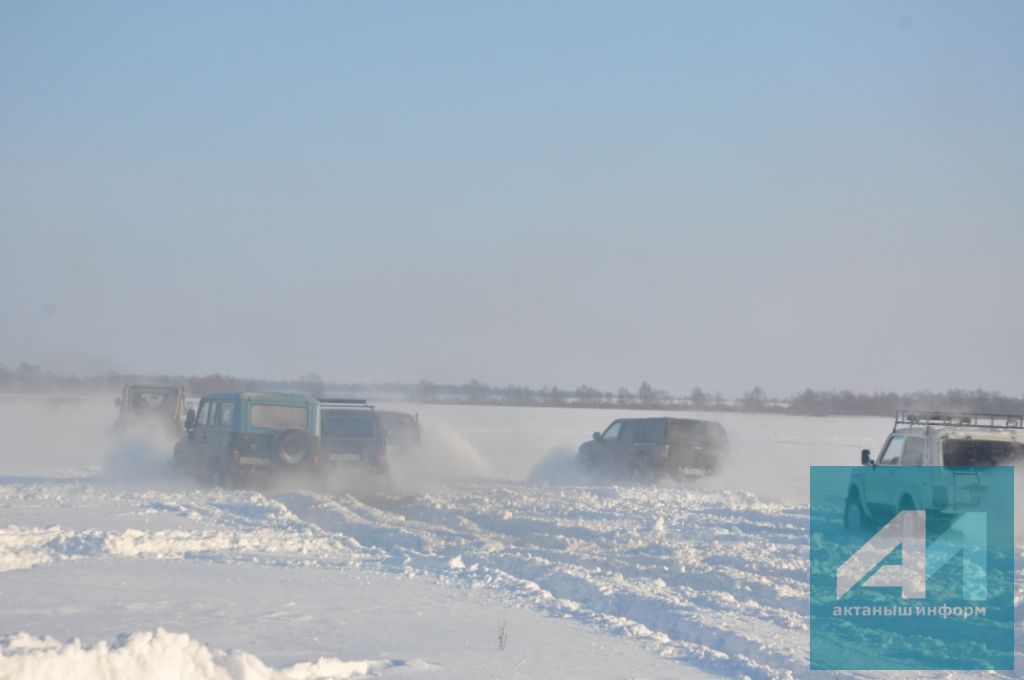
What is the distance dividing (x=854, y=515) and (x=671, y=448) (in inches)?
297

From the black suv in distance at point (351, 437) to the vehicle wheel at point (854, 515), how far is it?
30.0 ft

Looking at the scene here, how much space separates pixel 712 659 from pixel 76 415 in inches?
1842

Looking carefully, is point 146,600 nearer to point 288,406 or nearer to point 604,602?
point 604,602

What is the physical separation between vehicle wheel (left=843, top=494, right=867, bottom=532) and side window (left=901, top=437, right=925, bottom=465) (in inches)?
46.9

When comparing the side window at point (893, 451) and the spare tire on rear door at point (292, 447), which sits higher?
the side window at point (893, 451)

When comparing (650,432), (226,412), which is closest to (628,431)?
(650,432)

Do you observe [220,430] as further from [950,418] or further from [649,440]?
[950,418]

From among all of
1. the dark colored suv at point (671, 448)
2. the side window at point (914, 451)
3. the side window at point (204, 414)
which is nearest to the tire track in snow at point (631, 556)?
the side window at point (914, 451)

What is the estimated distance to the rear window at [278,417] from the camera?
1966 cm

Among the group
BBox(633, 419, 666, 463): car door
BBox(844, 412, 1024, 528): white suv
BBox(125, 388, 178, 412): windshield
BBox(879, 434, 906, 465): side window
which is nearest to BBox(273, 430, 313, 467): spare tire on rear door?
BBox(633, 419, 666, 463): car door

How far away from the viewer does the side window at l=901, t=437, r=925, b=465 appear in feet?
44.8

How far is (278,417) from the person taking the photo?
65.4ft

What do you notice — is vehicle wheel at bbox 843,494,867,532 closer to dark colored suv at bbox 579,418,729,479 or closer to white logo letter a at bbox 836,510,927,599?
white logo letter a at bbox 836,510,927,599

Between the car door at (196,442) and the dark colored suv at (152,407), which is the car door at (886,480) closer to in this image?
the car door at (196,442)
